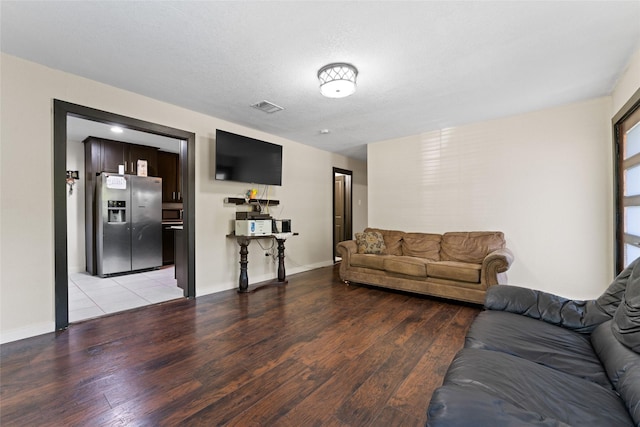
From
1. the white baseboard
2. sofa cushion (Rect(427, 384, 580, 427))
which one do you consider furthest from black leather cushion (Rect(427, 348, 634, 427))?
the white baseboard

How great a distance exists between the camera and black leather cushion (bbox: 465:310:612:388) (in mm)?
1316

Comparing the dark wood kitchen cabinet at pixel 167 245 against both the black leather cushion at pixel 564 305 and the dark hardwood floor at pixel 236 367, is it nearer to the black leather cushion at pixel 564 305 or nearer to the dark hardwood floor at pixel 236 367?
the dark hardwood floor at pixel 236 367

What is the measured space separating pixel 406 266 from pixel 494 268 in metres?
1.00

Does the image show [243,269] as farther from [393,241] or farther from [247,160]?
[393,241]

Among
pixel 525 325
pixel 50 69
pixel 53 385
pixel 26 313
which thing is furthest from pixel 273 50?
pixel 26 313

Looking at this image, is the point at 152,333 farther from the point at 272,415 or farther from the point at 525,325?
the point at 525,325

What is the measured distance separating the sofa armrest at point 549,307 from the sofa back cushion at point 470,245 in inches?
73.8

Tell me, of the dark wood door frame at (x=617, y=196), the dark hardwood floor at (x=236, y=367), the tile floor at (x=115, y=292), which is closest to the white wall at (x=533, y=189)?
the dark wood door frame at (x=617, y=196)

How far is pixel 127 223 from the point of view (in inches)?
199

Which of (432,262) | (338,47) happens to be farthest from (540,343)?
(338,47)

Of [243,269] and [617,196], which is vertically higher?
[617,196]

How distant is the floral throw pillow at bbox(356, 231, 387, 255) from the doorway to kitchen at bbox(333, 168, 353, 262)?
187 centimetres

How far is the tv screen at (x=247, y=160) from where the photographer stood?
3.77 meters

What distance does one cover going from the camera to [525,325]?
1.69 meters
